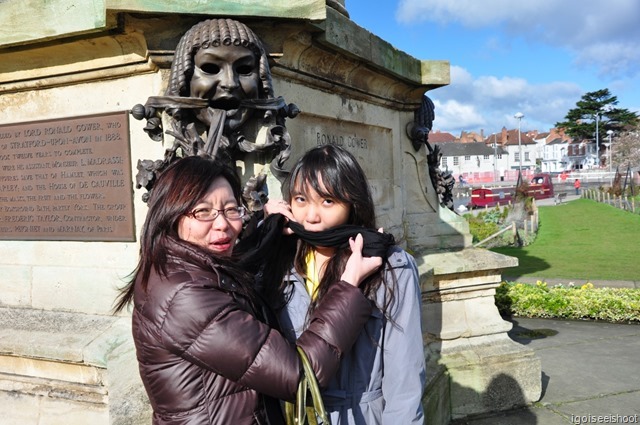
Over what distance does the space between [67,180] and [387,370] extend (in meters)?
2.35

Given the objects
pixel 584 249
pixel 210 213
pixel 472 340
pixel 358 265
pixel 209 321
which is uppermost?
pixel 210 213

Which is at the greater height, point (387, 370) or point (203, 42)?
point (203, 42)

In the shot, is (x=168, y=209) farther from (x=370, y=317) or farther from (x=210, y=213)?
(x=370, y=317)

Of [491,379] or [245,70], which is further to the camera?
[491,379]

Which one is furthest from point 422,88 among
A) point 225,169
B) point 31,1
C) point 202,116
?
point 225,169

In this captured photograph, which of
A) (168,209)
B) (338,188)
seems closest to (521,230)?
(338,188)

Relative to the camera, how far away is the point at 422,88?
5496 millimetres

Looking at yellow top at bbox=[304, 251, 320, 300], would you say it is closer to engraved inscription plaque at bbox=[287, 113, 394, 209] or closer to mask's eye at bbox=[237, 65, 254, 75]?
mask's eye at bbox=[237, 65, 254, 75]

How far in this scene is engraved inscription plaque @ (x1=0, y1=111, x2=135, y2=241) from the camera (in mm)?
3312

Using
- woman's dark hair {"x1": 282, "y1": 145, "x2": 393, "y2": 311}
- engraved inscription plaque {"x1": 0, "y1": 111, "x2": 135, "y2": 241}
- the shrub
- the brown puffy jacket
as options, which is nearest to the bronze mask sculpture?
engraved inscription plaque {"x1": 0, "y1": 111, "x2": 135, "y2": 241}

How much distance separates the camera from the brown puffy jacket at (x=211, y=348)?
1734mm

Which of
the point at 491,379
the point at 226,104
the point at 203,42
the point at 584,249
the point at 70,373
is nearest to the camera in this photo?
the point at 203,42

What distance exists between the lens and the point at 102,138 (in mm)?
3334

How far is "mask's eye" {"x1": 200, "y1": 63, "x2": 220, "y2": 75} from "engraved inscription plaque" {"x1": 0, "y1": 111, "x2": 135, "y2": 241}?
2.14 ft
